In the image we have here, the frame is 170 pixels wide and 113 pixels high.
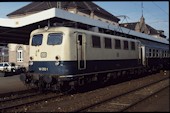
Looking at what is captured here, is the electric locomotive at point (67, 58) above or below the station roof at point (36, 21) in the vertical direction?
below

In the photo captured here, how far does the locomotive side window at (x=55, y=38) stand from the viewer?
14.8m

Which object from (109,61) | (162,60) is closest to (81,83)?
(109,61)

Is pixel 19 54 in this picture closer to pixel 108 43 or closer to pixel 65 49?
pixel 108 43

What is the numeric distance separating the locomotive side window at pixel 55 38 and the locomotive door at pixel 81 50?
36.9 inches

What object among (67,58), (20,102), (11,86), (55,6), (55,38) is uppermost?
(55,6)

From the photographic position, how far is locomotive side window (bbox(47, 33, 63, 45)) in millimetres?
14841

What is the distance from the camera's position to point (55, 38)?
15016mm

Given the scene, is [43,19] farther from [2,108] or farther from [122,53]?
[2,108]

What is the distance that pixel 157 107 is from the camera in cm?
1116

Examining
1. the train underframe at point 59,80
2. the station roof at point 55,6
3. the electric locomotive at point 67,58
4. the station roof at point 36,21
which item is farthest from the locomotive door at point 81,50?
the station roof at point 55,6

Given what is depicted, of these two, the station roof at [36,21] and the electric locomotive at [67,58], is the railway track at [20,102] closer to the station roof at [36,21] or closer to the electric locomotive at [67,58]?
the electric locomotive at [67,58]

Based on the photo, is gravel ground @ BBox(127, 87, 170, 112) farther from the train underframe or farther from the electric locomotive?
the electric locomotive

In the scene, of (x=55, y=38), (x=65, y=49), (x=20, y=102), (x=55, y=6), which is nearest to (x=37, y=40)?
(x=55, y=38)

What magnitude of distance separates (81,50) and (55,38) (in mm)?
1449
